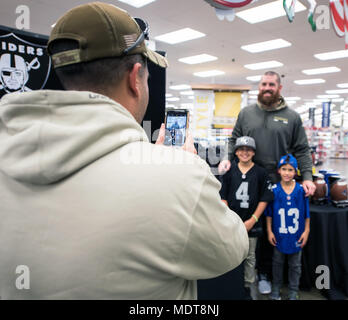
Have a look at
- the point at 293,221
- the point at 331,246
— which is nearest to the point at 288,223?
the point at 293,221

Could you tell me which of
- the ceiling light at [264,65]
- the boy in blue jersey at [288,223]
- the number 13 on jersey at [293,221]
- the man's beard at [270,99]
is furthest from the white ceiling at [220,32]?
the number 13 on jersey at [293,221]

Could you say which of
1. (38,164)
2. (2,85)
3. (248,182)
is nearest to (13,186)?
(38,164)

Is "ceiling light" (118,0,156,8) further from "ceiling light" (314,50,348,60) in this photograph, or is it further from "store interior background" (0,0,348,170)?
"ceiling light" (314,50,348,60)

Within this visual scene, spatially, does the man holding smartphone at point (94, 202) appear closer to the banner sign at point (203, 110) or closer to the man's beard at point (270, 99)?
the man's beard at point (270, 99)

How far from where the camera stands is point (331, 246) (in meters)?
2.52

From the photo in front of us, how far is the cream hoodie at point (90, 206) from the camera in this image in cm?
48

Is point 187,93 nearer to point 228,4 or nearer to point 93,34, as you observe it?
point 228,4

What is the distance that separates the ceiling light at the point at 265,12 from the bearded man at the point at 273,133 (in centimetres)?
262

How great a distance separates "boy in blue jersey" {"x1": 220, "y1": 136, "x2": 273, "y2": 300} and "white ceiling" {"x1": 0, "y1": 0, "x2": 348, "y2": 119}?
3.13 metres

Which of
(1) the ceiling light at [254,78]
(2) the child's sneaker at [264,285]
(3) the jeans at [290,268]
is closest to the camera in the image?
(3) the jeans at [290,268]

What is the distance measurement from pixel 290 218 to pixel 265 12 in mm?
3904

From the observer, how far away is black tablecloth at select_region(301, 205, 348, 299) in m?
2.46

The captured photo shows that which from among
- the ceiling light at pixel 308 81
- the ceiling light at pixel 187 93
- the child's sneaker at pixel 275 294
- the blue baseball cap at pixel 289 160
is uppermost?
the ceiling light at pixel 187 93

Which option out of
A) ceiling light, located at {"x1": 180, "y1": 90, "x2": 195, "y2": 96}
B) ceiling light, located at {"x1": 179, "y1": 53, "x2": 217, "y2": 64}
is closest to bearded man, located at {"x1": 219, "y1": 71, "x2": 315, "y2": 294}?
ceiling light, located at {"x1": 179, "y1": 53, "x2": 217, "y2": 64}
